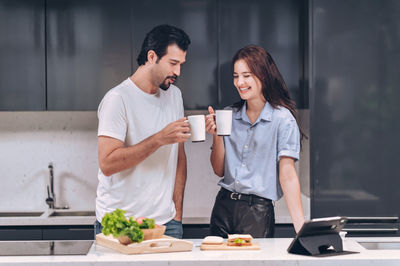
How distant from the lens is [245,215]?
2.42 m

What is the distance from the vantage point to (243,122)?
2545 mm

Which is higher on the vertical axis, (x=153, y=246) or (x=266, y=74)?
(x=266, y=74)

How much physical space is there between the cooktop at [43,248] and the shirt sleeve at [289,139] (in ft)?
3.17

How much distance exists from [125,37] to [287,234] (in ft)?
5.19

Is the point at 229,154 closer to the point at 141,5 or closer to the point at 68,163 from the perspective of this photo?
the point at 141,5

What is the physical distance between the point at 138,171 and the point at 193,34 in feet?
4.33

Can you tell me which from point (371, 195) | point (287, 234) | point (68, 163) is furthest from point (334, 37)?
point (68, 163)

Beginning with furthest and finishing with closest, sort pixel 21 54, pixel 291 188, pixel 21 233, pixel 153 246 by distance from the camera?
pixel 21 54
pixel 21 233
pixel 291 188
pixel 153 246

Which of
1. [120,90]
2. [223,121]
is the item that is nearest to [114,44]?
[120,90]

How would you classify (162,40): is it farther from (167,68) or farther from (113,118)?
(113,118)

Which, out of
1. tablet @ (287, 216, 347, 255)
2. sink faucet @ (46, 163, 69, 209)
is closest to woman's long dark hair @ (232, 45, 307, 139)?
tablet @ (287, 216, 347, 255)

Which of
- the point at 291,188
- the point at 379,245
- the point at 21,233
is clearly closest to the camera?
the point at 379,245

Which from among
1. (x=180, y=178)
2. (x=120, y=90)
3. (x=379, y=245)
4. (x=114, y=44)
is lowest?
(x=379, y=245)

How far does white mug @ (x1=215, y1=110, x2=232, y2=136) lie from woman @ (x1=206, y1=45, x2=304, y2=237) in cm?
43
